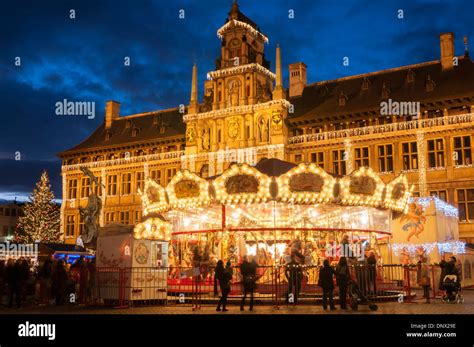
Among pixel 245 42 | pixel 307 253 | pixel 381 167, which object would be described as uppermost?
pixel 245 42

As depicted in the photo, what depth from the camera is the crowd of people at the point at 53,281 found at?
49.2 ft

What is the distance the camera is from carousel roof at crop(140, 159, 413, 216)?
1653cm

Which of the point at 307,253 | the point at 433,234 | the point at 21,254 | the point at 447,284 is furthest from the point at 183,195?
the point at 21,254

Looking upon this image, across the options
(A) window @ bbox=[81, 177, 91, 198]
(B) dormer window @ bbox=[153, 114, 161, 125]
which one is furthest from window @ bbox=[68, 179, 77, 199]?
(B) dormer window @ bbox=[153, 114, 161, 125]

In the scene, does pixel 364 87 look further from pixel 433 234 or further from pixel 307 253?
pixel 307 253

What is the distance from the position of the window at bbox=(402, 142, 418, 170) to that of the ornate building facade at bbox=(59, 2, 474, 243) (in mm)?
54

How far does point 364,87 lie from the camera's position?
114 ft

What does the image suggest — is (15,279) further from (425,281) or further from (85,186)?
(85,186)

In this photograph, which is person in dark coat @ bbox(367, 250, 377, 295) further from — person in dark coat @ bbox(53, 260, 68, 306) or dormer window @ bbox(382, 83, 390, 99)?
dormer window @ bbox(382, 83, 390, 99)

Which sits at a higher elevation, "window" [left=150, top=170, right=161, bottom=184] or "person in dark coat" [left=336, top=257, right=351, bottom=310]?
"window" [left=150, top=170, right=161, bottom=184]

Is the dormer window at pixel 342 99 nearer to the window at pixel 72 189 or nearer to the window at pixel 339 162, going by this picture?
the window at pixel 339 162

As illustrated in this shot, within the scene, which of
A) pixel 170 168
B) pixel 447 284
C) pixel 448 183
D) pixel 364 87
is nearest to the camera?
pixel 447 284

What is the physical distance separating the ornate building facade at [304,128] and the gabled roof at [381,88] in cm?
7
